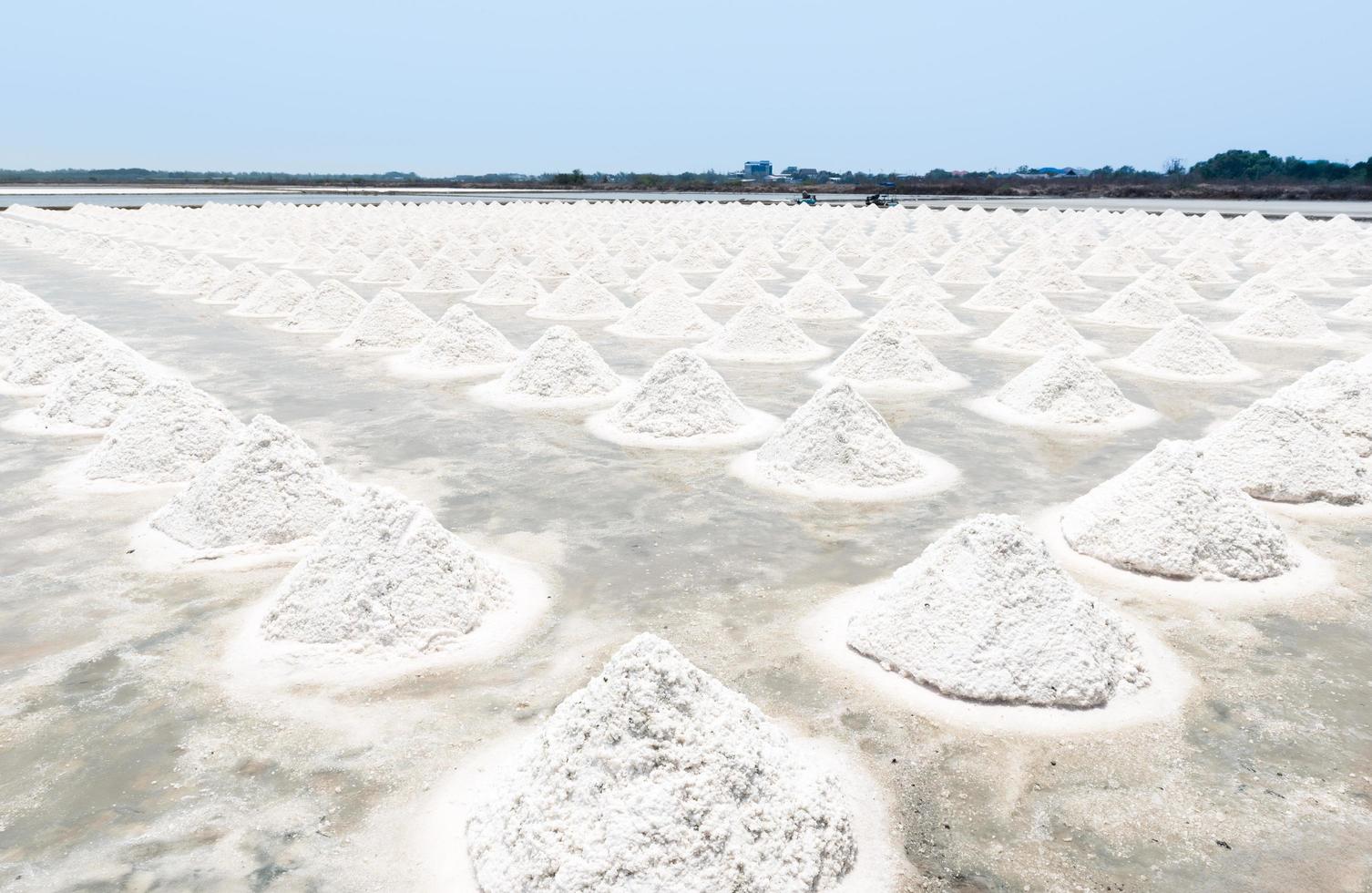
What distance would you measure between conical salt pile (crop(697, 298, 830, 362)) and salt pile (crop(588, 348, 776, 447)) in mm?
3850

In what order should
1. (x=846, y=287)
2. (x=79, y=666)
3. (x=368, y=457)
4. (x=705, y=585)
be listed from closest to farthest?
(x=79, y=666), (x=705, y=585), (x=368, y=457), (x=846, y=287)

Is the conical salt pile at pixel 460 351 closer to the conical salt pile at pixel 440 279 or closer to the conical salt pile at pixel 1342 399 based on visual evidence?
the conical salt pile at pixel 440 279

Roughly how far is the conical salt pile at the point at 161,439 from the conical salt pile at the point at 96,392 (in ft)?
4.85

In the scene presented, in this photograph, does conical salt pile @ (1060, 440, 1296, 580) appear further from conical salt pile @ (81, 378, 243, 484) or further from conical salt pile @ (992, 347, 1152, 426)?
conical salt pile @ (81, 378, 243, 484)

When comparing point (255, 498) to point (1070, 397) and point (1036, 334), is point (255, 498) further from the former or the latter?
point (1036, 334)

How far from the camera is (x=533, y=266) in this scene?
78.2 ft

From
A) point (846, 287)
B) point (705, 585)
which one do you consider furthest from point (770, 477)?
point (846, 287)

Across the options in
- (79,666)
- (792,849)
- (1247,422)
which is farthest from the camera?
(1247,422)

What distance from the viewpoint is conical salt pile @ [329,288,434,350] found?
14625 mm

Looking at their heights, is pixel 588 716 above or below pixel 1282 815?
above

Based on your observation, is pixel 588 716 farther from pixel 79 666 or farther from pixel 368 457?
pixel 368 457

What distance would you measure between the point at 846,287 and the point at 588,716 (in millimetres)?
19574

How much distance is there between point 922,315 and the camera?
16500 millimetres

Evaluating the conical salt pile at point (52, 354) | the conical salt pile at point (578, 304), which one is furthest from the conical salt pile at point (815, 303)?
the conical salt pile at point (52, 354)
